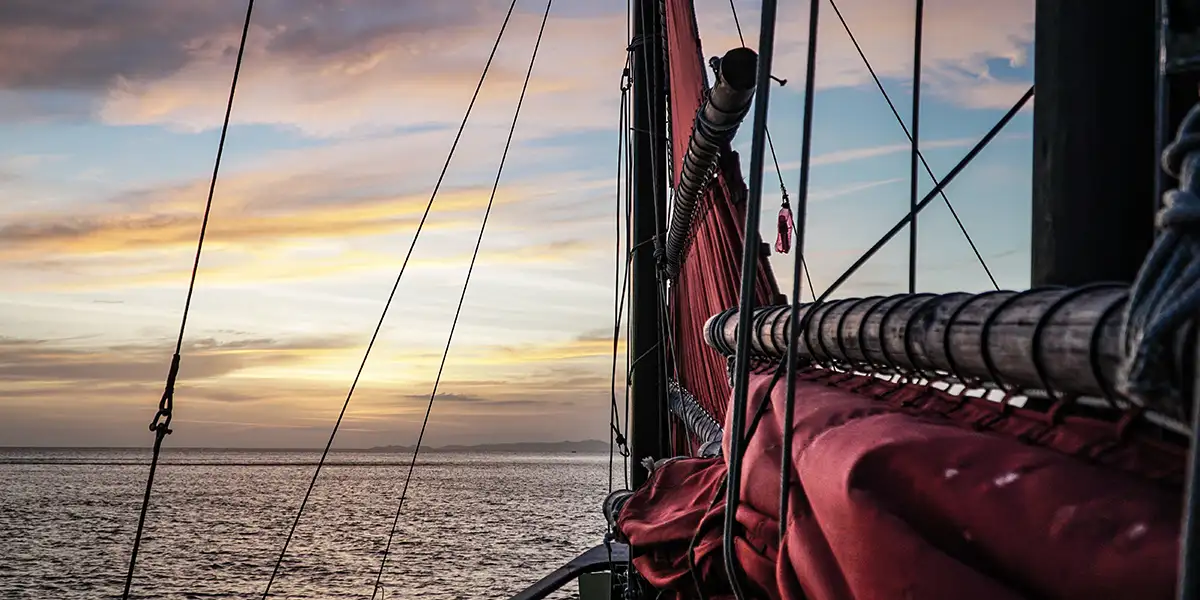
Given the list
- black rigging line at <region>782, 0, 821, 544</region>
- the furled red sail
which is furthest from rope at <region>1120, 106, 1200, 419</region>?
black rigging line at <region>782, 0, 821, 544</region>

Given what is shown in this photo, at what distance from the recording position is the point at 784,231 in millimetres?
5609

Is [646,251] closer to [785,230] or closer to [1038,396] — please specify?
[785,230]

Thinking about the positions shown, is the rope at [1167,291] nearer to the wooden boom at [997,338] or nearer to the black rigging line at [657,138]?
the wooden boom at [997,338]

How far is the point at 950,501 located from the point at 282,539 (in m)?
51.1

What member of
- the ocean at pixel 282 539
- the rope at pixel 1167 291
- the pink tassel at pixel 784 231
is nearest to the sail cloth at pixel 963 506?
the rope at pixel 1167 291

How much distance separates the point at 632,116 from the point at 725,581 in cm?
394

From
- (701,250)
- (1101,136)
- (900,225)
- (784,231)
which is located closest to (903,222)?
(900,225)

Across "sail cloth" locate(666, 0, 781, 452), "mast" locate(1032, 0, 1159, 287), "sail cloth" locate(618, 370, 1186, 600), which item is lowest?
"sail cloth" locate(618, 370, 1186, 600)

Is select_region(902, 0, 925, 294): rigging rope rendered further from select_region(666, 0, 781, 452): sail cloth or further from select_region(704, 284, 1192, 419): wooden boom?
select_region(666, 0, 781, 452): sail cloth

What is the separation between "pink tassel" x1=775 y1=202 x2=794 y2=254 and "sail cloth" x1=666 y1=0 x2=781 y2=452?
610mm

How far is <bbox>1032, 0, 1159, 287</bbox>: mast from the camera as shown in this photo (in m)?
1.26

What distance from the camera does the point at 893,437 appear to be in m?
1.34

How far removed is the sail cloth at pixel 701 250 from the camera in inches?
152

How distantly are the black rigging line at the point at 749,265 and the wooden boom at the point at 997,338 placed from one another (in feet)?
0.63
